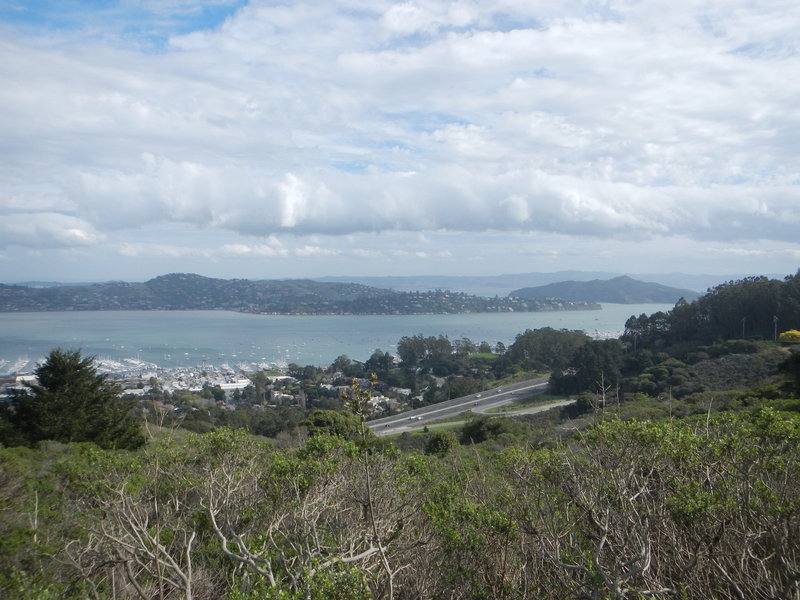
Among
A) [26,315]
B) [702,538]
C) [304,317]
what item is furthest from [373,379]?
[304,317]

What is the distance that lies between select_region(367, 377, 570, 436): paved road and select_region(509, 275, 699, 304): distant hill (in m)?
57.4

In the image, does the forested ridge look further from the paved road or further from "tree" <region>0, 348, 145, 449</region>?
the paved road

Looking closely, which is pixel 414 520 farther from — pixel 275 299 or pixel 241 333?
pixel 275 299

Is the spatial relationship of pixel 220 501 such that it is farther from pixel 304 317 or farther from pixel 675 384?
pixel 304 317

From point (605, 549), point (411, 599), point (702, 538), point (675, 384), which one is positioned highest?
point (702, 538)

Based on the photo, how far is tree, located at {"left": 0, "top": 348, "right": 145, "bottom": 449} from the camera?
1216 cm

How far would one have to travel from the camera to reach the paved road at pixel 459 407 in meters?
26.5

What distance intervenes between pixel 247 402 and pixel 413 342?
16.9 meters

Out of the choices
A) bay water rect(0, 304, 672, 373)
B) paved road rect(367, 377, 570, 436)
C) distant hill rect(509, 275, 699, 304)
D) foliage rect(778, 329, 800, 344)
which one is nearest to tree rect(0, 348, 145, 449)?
paved road rect(367, 377, 570, 436)

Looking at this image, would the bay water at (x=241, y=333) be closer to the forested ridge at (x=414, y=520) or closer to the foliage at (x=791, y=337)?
the foliage at (x=791, y=337)

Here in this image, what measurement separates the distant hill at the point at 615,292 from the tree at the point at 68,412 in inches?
3238

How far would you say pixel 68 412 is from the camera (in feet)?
41.3

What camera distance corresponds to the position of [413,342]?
47.7 meters

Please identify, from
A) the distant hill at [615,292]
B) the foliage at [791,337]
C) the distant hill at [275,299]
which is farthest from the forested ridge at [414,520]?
the distant hill at [615,292]
